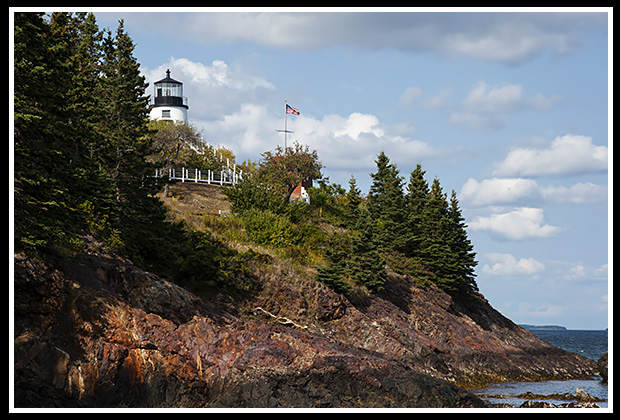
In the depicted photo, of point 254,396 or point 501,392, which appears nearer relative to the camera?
point 254,396

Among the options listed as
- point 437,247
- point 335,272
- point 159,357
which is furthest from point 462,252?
point 159,357

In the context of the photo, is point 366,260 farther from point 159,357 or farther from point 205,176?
point 205,176

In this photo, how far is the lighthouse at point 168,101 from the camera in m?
74.2

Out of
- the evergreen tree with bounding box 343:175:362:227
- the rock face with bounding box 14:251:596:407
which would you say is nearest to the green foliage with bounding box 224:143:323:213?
the evergreen tree with bounding box 343:175:362:227

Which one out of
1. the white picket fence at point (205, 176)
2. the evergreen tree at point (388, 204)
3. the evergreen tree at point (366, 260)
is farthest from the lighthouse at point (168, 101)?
the evergreen tree at point (366, 260)

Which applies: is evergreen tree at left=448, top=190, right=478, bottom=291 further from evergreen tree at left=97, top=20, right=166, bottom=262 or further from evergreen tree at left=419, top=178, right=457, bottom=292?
evergreen tree at left=97, top=20, right=166, bottom=262

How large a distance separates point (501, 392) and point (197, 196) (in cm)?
3172

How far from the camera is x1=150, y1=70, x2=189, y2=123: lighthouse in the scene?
74250mm

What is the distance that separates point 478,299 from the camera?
54938mm

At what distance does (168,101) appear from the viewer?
245ft

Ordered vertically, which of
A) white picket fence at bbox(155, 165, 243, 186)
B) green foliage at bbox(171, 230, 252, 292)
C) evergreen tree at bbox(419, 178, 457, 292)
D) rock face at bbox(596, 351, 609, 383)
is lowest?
rock face at bbox(596, 351, 609, 383)
